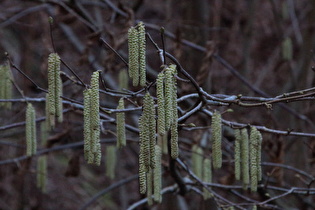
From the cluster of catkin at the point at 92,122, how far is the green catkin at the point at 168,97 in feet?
1.07

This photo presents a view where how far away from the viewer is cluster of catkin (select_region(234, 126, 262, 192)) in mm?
2717

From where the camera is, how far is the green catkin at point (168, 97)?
6.81 feet

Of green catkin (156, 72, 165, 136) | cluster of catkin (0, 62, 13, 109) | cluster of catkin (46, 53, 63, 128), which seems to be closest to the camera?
green catkin (156, 72, 165, 136)

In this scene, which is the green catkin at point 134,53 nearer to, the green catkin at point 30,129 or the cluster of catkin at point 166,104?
the cluster of catkin at point 166,104

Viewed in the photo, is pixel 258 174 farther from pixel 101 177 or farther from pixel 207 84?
pixel 101 177

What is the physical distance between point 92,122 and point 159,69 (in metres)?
Answer: 4.96

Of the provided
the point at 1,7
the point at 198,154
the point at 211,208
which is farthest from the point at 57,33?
the point at 198,154

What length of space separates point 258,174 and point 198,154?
80 centimetres

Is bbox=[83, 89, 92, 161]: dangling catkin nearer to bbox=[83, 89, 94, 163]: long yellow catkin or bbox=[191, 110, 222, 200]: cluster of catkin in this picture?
bbox=[83, 89, 94, 163]: long yellow catkin

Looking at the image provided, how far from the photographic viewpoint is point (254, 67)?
9078 millimetres

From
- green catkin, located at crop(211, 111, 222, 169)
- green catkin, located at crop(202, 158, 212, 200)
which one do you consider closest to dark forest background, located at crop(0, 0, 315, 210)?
green catkin, located at crop(202, 158, 212, 200)

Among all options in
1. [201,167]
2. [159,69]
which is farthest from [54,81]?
[159,69]

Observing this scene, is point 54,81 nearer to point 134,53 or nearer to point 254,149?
point 134,53

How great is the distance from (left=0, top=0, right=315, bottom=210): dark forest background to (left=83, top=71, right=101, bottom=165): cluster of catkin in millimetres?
1535
